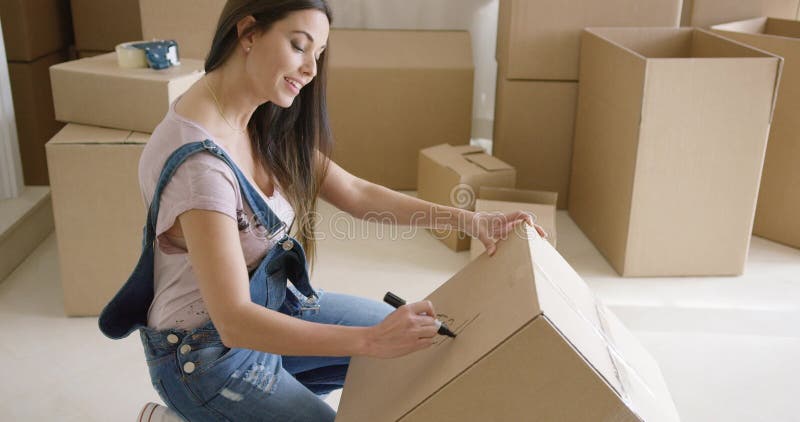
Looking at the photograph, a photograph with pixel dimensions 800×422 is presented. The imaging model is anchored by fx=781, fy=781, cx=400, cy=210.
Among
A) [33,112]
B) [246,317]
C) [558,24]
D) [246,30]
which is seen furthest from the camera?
[33,112]

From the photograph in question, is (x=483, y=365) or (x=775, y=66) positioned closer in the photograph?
(x=483, y=365)

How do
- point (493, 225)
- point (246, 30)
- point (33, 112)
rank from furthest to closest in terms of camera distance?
point (33, 112), point (493, 225), point (246, 30)

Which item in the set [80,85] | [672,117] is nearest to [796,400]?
[672,117]

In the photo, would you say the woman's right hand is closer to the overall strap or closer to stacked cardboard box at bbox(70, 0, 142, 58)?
the overall strap

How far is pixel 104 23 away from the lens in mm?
2939

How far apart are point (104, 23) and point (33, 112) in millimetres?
424

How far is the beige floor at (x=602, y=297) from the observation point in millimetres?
1789

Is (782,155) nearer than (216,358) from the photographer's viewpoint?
No

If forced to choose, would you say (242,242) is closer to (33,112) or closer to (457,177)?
(457,177)

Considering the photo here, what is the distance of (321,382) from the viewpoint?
136 centimetres

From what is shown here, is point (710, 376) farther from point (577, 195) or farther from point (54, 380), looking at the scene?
point (54, 380)

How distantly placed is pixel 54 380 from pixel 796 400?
174 centimetres

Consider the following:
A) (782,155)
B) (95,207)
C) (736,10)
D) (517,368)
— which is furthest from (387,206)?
(736,10)

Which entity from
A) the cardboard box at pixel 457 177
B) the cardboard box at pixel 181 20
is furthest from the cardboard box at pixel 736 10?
the cardboard box at pixel 181 20
